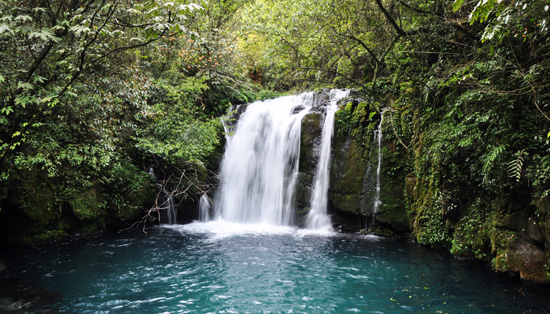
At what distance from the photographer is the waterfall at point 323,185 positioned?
35.7 ft

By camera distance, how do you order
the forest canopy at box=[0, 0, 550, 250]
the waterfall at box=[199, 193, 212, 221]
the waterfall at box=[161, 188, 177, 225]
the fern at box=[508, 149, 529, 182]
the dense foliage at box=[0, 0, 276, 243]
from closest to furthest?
the forest canopy at box=[0, 0, 550, 250]
the dense foliage at box=[0, 0, 276, 243]
the fern at box=[508, 149, 529, 182]
the waterfall at box=[161, 188, 177, 225]
the waterfall at box=[199, 193, 212, 221]

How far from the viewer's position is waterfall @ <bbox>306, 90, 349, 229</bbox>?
10.9 m

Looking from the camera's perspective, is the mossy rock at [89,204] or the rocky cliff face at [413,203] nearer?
the rocky cliff face at [413,203]

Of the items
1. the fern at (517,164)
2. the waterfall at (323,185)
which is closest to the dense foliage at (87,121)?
the waterfall at (323,185)

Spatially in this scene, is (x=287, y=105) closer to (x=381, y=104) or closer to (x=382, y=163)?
(x=381, y=104)

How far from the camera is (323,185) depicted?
1110cm

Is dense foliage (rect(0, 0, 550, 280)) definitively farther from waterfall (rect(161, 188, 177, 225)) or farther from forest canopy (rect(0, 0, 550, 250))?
waterfall (rect(161, 188, 177, 225))

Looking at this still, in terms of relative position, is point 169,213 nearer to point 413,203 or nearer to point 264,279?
point 264,279

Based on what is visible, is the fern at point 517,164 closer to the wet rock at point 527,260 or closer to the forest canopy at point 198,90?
the forest canopy at point 198,90

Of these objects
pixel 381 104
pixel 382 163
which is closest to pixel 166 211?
pixel 382 163

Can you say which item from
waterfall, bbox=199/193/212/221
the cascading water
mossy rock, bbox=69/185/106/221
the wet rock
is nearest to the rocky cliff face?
the wet rock

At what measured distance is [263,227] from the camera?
1103 cm

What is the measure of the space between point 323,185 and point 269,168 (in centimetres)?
241

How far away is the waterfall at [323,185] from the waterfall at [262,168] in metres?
0.85
